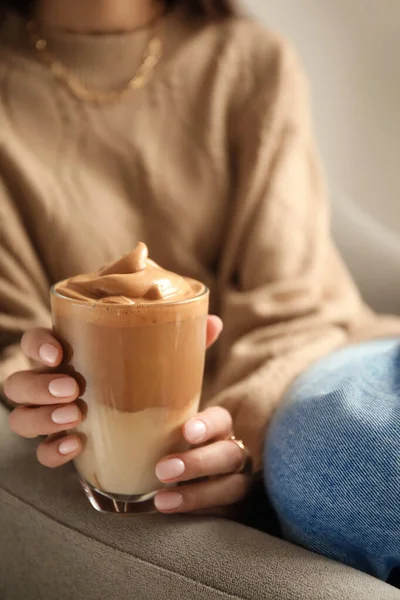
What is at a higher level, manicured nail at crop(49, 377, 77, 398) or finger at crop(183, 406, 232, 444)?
manicured nail at crop(49, 377, 77, 398)

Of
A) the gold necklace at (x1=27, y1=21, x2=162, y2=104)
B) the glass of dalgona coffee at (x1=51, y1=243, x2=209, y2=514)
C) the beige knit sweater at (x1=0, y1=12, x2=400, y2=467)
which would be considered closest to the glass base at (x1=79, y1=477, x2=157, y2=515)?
the glass of dalgona coffee at (x1=51, y1=243, x2=209, y2=514)

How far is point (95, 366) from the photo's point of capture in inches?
17.2

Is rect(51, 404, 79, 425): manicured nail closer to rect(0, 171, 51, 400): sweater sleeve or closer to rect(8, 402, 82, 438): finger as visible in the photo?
rect(8, 402, 82, 438): finger

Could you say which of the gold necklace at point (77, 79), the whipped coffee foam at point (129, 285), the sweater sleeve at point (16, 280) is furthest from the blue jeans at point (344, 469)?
Answer: the gold necklace at point (77, 79)

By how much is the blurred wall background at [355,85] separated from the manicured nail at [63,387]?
39.2 inches

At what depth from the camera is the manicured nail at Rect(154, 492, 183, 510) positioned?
1.59ft

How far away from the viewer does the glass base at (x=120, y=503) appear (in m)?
0.49

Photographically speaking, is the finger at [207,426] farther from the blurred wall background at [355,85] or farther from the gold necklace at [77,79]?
the blurred wall background at [355,85]

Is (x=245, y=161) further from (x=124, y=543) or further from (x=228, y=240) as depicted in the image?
(x=124, y=543)

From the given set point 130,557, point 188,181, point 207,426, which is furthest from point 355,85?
point 130,557

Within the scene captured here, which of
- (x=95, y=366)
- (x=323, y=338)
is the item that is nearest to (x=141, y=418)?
(x=95, y=366)

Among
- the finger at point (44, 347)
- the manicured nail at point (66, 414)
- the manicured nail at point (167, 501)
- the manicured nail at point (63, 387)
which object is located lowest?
the manicured nail at point (167, 501)

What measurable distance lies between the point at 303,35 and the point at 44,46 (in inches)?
27.5

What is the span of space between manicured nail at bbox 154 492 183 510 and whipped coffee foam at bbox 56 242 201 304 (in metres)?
0.17
